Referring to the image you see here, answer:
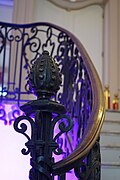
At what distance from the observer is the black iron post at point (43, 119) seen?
1.17 meters

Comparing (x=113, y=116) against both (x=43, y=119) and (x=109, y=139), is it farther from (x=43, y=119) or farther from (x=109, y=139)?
(x=43, y=119)

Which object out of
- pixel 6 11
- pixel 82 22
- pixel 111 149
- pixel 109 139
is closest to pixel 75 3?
pixel 82 22

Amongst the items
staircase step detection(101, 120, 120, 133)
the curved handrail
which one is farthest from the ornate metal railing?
staircase step detection(101, 120, 120, 133)

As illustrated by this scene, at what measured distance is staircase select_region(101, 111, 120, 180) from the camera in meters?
2.63

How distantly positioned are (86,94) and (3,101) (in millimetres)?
1422

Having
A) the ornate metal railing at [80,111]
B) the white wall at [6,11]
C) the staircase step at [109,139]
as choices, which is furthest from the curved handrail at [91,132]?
the white wall at [6,11]

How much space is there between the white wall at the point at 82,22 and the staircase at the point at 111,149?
233 cm

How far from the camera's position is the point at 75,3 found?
5.81 m

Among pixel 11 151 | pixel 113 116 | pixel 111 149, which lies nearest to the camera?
A: pixel 111 149

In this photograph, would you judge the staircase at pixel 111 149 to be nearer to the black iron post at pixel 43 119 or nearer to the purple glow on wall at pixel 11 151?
the purple glow on wall at pixel 11 151

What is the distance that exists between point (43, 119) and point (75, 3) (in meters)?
4.93

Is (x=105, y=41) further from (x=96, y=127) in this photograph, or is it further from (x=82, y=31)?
(x=96, y=127)

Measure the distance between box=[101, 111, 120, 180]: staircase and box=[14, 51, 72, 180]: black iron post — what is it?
1.52m

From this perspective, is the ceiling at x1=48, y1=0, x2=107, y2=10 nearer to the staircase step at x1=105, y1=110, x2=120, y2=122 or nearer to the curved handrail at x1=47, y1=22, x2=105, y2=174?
the staircase step at x1=105, y1=110, x2=120, y2=122
